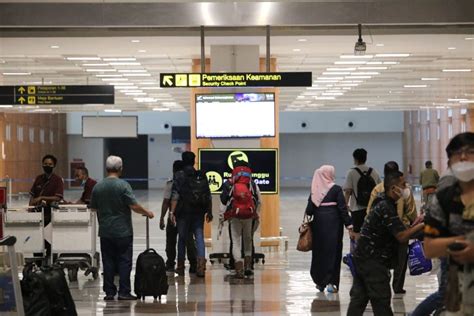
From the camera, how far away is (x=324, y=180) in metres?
10.6

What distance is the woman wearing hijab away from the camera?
10680 mm

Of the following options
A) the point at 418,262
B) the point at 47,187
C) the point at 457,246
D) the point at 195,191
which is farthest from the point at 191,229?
the point at 457,246

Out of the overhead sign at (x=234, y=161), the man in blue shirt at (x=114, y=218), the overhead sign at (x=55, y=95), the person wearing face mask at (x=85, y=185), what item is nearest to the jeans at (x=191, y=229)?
the person wearing face mask at (x=85, y=185)

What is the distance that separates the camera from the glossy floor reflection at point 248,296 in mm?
9711

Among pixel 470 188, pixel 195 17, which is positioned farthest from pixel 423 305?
pixel 195 17

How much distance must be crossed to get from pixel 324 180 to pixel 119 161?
7.58 feet

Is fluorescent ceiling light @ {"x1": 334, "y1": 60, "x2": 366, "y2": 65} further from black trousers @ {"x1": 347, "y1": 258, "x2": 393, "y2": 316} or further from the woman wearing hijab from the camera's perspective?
black trousers @ {"x1": 347, "y1": 258, "x2": 393, "y2": 316}

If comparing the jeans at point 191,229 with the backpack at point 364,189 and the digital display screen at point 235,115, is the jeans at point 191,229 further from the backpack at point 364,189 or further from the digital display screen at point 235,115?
the digital display screen at point 235,115

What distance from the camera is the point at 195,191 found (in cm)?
1246

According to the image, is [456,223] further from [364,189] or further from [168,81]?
[168,81]

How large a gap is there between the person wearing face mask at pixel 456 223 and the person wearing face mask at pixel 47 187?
343 inches

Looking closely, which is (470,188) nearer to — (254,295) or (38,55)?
(254,295)

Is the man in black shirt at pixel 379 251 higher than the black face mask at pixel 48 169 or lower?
lower

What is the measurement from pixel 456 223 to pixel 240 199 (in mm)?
7478
